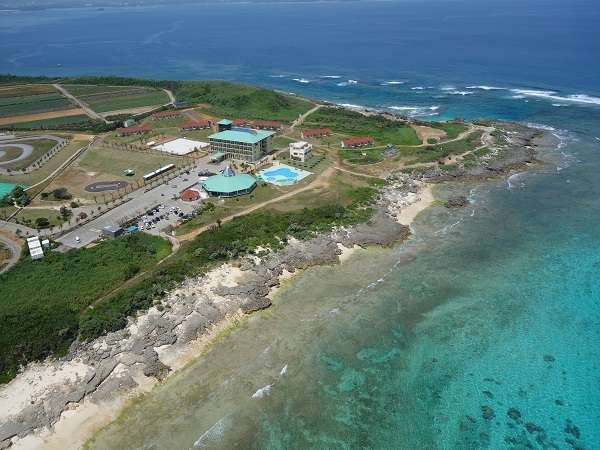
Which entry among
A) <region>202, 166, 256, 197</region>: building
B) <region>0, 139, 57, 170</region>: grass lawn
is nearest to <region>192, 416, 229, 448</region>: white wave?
<region>202, 166, 256, 197</region>: building

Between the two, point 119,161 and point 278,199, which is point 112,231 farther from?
point 119,161

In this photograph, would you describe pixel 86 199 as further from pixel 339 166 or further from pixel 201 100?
pixel 201 100

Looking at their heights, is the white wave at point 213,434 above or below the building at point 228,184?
below

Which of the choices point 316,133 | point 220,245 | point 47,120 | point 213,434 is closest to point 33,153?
point 47,120

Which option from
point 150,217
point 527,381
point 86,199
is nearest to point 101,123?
point 86,199

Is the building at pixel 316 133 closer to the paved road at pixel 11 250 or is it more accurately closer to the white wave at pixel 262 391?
the paved road at pixel 11 250

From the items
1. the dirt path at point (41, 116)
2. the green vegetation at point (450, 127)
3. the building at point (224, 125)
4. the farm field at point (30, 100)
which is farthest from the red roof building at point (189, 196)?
the farm field at point (30, 100)
